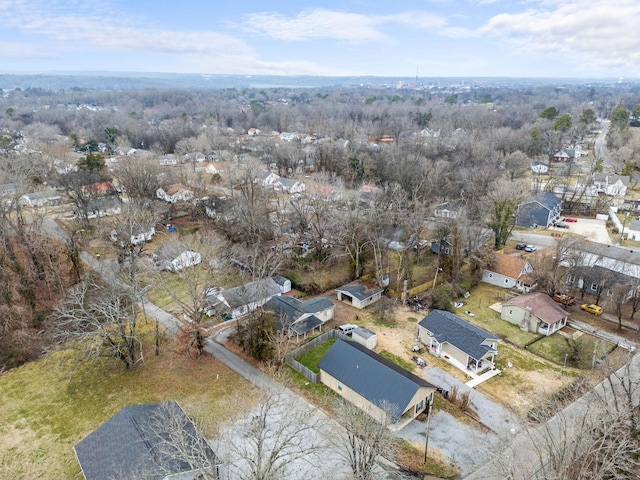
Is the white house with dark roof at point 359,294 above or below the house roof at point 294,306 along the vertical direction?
below

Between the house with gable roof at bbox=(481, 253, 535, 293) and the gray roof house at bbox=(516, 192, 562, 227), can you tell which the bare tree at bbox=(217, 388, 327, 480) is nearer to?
the house with gable roof at bbox=(481, 253, 535, 293)

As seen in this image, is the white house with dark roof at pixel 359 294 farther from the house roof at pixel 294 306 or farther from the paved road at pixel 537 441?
the paved road at pixel 537 441

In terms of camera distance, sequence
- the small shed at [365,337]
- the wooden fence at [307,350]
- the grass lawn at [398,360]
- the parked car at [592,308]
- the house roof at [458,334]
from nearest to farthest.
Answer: the wooden fence at [307,350] < the house roof at [458,334] < the grass lawn at [398,360] < the small shed at [365,337] < the parked car at [592,308]

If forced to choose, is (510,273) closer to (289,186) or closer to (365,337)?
(365,337)

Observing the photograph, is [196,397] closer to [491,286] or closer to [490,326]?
[490,326]

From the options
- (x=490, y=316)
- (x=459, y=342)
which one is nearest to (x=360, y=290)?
(x=459, y=342)

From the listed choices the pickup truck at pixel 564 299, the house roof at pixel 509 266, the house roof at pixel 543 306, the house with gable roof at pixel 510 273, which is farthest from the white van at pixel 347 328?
the pickup truck at pixel 564 299
